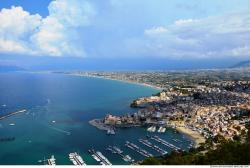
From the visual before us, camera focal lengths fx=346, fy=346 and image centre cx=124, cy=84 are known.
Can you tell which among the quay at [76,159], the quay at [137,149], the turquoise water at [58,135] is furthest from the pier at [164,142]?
the quay at [76,159]

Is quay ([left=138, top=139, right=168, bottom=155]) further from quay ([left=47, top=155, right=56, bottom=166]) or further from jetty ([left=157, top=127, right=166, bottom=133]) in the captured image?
quay ([left=47, top=155, right=56, bottom=166])

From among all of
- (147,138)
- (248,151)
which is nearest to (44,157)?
(147,138)

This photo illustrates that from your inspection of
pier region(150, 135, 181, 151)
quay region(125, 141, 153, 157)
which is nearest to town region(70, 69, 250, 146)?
pier region(150, 135, 181, 151)

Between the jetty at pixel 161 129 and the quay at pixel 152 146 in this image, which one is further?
the jetty at pixel 161 129

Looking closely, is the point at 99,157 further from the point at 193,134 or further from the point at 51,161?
the point at 193,134

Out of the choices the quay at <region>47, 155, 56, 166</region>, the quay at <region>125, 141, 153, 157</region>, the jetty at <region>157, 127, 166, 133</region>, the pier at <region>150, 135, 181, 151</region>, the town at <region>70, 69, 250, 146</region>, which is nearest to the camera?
the quay at <region>47, 155, 56, 166</region>

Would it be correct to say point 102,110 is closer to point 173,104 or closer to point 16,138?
point 173,104

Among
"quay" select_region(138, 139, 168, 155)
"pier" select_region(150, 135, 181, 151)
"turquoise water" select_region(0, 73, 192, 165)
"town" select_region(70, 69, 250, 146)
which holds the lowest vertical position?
"turquoise water" select_region(0, 73, 192, 165)

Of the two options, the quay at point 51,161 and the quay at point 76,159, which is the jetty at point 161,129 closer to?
the quay at point 76,159
